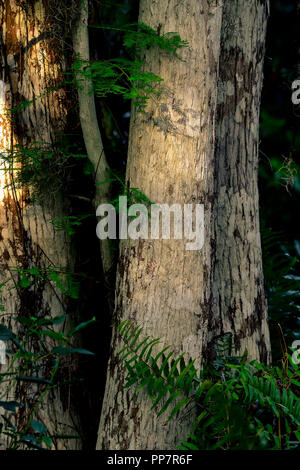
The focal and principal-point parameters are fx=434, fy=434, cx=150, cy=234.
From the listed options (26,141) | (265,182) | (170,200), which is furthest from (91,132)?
(265,182)

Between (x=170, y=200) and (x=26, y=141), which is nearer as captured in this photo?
(x=170, y=200)

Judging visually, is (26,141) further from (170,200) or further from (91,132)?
(170,200)

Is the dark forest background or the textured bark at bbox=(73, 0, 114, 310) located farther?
the dark forest background

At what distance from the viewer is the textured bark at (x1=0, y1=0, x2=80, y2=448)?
2.09m

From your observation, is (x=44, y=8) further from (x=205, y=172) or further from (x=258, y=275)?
(x=258, y=275)

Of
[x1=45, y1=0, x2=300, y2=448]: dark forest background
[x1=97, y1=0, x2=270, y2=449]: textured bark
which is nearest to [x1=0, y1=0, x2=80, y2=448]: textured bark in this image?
[x1=45, y1=0, x2=300, y2=448]: dark forest background

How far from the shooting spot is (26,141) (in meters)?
2.14

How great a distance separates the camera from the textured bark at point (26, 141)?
6.87 feet

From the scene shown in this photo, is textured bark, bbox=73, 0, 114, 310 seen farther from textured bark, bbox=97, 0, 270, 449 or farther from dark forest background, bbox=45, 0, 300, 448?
textured bark, bbox=97, 0, 270, 449

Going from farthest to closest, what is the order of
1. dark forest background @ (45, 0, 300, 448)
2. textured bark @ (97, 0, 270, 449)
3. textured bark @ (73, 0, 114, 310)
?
dark forest background @ (45, 0, 300, 448)
textured bark @ (73, 0, 114, 310)
textured bark @ (97, 0, 270, 449)

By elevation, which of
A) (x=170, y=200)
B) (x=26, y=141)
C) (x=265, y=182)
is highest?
(x=265, y=182)

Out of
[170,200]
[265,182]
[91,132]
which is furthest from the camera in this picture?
[265,182]

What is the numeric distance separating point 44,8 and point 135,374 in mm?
1754

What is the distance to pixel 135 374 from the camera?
5.53 feet
